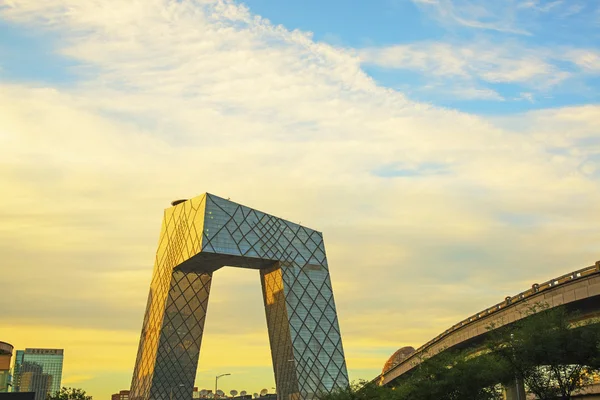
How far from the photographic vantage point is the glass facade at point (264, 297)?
12269 cm

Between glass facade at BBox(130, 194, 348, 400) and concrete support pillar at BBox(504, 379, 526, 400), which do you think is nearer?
concrete support pillar at BBox(504, 379, 526, 400)

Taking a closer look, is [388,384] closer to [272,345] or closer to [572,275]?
[272,345]

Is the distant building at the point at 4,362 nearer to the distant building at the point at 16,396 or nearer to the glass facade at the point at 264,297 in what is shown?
the distant building at the point at 16,396

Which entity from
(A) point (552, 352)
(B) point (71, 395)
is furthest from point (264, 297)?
(A) point (552, 352)

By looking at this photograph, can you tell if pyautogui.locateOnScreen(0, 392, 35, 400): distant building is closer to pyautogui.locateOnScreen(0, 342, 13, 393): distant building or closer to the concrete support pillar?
pyautogui.locateOnScreen(0, 342, 13, 393): distant building

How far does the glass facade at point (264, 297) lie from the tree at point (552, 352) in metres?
77.4

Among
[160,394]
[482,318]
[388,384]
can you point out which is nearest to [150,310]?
[160,394]

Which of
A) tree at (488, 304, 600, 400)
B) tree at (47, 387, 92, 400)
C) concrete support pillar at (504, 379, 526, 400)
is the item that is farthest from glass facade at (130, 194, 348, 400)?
tree at (488, 304, 600, 400)

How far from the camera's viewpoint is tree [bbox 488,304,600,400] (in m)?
42.4

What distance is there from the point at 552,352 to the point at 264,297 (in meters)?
95.4

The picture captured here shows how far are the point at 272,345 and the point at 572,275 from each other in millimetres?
90840

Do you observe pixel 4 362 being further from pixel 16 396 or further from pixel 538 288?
pixel 538 288

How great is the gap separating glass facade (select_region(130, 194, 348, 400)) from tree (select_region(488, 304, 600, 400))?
7739cm

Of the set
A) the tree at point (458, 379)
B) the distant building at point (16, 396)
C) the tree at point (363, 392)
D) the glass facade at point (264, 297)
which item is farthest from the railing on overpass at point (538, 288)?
the glass facade at point (264, 297)
